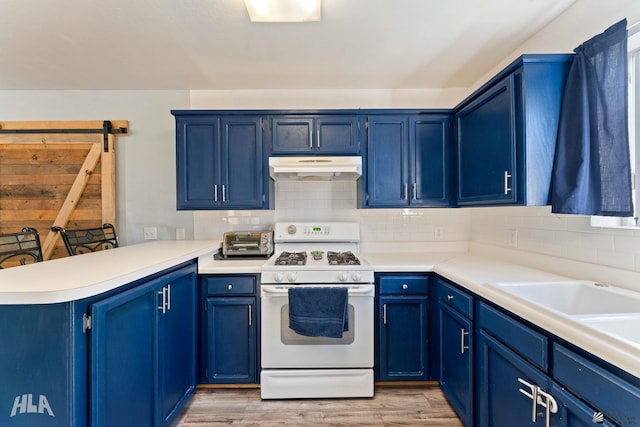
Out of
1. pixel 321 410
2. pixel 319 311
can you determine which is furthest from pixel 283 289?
pixel 321 410

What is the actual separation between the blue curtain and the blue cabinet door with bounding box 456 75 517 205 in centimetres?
22

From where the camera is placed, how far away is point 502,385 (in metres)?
1.37

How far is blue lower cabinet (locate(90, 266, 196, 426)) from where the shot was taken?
1.17 meters

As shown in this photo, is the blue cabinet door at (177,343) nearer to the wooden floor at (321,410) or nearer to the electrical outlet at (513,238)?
the wooden floor at (321,410)

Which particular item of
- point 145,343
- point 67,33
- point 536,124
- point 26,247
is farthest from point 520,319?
point 67,33

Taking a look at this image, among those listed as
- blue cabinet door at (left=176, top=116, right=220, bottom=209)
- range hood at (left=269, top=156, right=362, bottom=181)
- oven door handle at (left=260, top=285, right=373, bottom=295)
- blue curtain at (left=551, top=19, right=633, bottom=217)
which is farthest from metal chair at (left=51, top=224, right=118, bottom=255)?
blue curtain at (left=551, top=19, right=633, bottom=217)

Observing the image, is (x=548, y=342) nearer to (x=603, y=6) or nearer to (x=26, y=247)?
(x=603, y=6)

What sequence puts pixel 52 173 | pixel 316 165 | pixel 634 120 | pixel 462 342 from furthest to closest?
1. pixel 52 173
2. pixel 316 165
3. pixel 462 342
4. pixel 634 120

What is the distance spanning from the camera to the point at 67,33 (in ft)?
6.29

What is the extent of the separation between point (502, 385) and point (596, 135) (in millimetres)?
1234

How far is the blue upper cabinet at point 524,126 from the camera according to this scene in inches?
60.0

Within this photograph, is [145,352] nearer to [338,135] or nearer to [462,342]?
[462,342]

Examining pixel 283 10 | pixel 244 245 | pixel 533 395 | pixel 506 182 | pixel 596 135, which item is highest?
pixel 283 10

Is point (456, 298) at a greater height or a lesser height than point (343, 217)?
lesser
